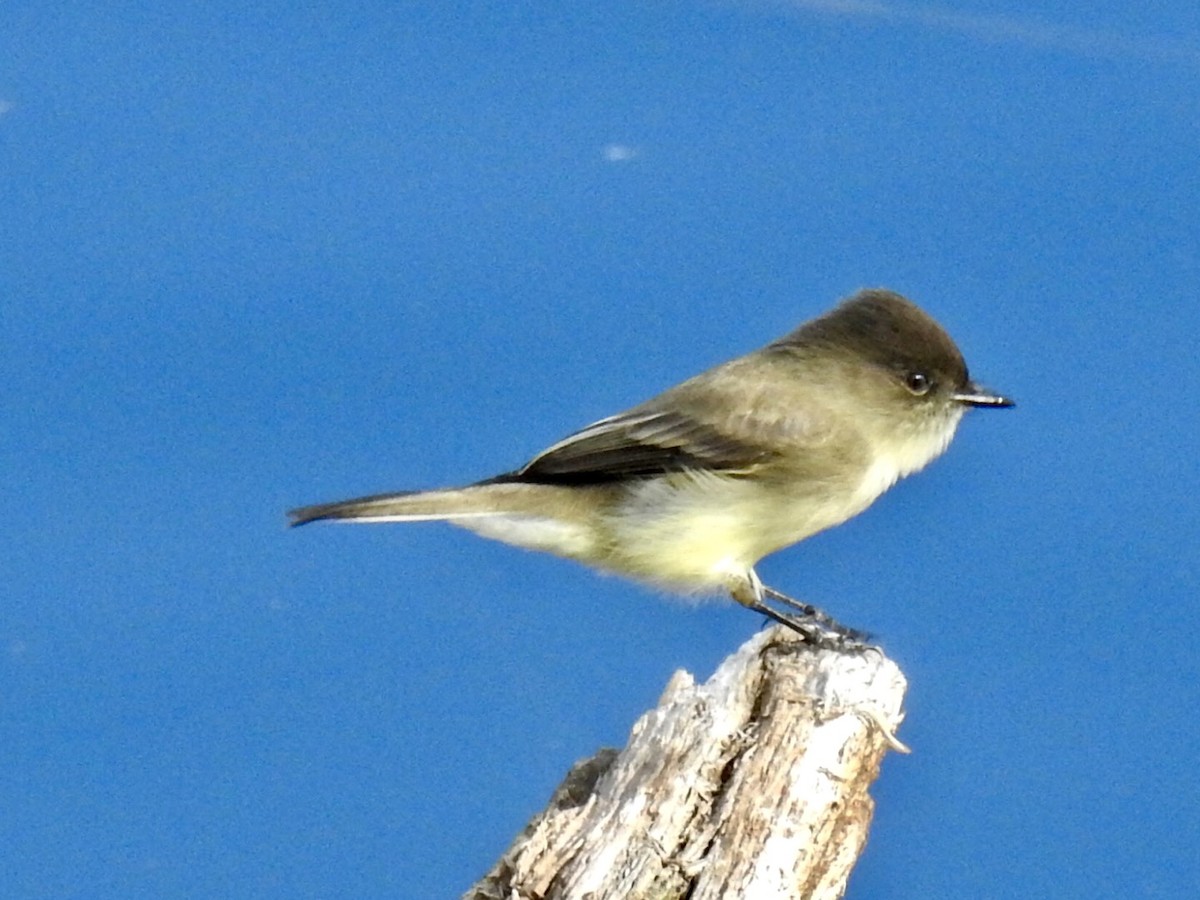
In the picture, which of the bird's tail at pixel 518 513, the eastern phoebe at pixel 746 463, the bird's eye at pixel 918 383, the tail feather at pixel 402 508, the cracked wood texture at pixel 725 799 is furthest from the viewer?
the bird's eye at pixel 918 383

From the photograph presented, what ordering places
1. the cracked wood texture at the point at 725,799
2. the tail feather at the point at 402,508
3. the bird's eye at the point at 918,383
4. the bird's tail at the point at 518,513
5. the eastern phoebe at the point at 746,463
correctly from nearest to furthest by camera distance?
the cracked wood texture at the point at 725,799
the tail feather at the point at 402,508
the bird's tail at the point at 518,513
the eastern phoebe at the point at 746,463
the bird's eye at the point at 918,383

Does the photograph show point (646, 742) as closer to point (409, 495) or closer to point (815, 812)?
point (815, 812)

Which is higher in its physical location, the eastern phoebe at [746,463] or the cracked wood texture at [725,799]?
the eastern phoebe at [746,463]

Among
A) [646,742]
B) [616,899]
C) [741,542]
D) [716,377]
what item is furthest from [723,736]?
[716,377]

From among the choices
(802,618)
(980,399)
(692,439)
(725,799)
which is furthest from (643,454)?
(725,799)

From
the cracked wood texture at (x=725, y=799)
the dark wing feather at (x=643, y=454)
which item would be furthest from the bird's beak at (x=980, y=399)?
the cracked wood texture at (x=725, y=799)

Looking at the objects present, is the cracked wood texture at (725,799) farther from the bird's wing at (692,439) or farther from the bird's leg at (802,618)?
the bird's wing at (692,439)
